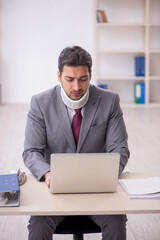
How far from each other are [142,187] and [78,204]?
36 centimetres

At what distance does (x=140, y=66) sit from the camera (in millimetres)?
8234

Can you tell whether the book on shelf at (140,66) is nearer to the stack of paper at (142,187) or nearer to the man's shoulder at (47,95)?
the man's shoulder at (47,95)

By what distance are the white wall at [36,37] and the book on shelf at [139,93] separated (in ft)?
3.61

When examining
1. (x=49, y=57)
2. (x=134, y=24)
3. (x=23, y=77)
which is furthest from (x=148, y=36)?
(x=23, y=77)

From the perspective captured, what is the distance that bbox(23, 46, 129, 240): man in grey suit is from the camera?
249 cm

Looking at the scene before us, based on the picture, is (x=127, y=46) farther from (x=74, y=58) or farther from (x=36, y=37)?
(x=74, y=58)

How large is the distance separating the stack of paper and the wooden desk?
27 millimetres

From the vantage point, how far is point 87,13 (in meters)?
8.32

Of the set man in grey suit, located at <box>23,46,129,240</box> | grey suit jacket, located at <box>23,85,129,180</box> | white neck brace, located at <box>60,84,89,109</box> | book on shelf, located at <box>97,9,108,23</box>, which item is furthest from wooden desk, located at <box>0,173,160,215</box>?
book on shelf, located at <box>97,9,108,23</box>

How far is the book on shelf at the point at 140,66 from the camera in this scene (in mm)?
8195

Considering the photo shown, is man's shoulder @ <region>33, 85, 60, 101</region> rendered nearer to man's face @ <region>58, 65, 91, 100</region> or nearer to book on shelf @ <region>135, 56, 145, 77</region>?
man's face @ <region>58, 65, 91, 100</region>

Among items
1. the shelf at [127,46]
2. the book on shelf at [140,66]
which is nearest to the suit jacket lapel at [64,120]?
the shelf at [127,46]

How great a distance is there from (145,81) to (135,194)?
6.26 m

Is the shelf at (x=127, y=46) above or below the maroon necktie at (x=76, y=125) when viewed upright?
above
